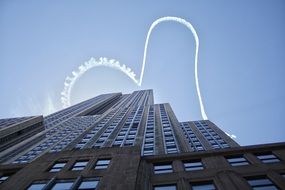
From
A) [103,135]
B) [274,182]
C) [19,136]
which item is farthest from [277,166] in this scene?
[19,136]

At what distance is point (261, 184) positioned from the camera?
22.3 m

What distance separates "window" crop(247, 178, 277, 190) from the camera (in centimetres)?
2164

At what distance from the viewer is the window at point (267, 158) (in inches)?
1068

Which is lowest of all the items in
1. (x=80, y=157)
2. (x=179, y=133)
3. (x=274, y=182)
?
(x=274, y=182)

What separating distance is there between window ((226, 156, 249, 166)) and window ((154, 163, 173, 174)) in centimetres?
626

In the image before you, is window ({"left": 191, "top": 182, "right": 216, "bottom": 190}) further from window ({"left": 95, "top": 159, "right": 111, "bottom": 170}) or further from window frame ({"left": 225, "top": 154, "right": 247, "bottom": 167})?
window ({"left": 95, "top": 159, "right": 111, "bottom": 170})

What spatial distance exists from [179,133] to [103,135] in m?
18.6

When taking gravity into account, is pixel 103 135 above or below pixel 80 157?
above

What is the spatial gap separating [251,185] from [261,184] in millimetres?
849

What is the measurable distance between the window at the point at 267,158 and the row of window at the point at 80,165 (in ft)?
52.1

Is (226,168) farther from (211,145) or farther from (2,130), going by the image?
(2,130)

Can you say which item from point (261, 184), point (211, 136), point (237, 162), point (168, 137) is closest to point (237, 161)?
point (237, 162)

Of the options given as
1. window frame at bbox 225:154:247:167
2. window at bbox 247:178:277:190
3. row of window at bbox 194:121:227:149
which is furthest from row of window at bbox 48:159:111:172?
row of window at bbox 194:121:227:149

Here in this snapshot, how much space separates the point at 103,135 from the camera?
2596 inches
